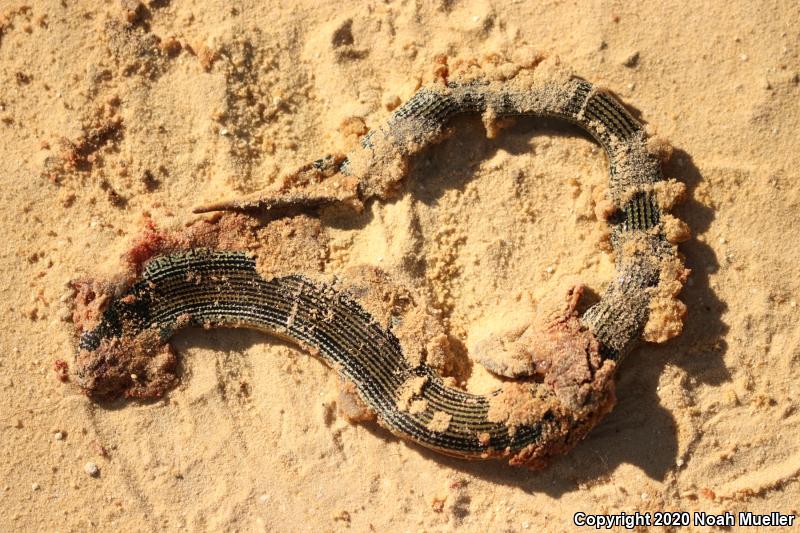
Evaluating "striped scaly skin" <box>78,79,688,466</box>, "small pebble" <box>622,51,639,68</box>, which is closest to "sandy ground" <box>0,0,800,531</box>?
"small pebble" <box>622,51,639,68</box>

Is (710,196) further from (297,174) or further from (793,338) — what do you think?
(297,174)

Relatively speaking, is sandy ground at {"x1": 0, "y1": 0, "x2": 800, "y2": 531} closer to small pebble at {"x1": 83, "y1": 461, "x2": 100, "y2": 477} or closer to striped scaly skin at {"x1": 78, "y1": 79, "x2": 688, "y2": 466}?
small pebble at {"x1": 83, "y1": 461, "x2": 100, "y2": 477}

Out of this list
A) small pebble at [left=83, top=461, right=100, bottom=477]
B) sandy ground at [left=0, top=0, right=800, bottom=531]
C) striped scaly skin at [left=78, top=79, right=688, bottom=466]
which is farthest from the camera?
small pebble at [left=83, top=461, right=100, bottom=477]

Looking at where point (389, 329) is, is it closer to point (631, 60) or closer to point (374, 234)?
point (374, 234)

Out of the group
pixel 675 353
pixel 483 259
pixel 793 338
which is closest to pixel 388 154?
pixel 483 259

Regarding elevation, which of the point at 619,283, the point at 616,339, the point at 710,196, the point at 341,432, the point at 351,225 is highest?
the point at 710,196

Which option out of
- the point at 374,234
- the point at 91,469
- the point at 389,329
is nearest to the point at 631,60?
the point at 374,234
